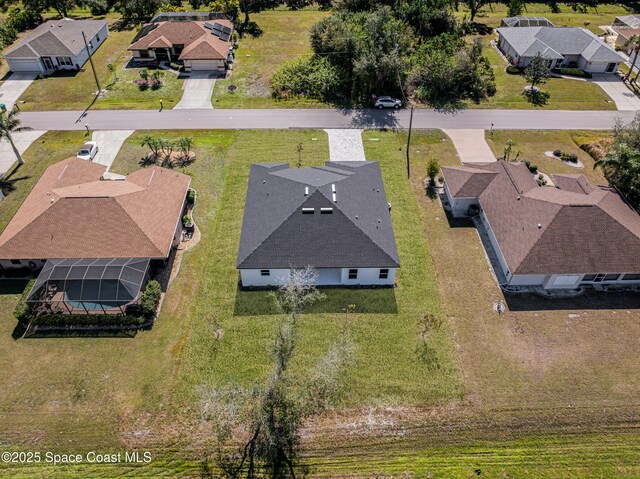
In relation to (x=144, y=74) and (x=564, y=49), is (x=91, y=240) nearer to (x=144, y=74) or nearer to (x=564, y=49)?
(x=144, y=74)

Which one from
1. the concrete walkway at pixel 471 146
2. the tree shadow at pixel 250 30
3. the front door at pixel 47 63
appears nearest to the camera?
the concrete walkway at pixel 471 146

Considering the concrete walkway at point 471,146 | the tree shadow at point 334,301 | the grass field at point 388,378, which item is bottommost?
the grass field at point 388,378

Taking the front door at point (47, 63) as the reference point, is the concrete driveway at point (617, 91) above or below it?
below

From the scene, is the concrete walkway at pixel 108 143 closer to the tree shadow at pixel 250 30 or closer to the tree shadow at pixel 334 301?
the tree shadow at pixel 334 301

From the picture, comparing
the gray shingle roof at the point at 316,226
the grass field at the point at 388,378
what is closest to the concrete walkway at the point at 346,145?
the gray shingle roof at the point at 316,226

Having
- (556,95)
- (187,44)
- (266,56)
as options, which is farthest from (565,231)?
(187,44)

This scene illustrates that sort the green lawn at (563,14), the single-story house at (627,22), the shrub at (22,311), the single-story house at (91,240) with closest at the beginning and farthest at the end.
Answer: the shrub at (22,311), the single-story house at (91,240), the single-story house at (627,22), the green lawn at (563,14)

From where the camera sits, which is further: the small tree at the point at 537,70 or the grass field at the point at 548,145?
the small tree at the point at 537,70
